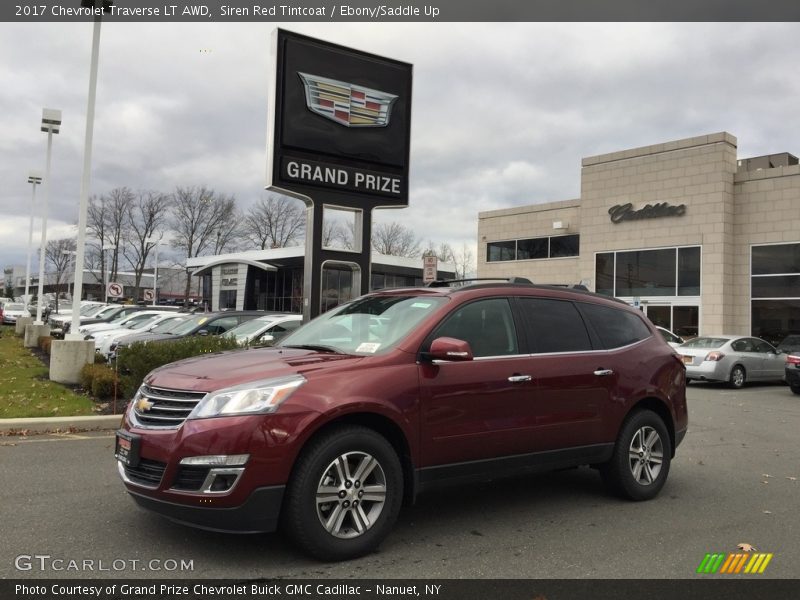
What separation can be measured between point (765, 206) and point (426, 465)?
26.8 m

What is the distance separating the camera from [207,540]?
424 centimetres

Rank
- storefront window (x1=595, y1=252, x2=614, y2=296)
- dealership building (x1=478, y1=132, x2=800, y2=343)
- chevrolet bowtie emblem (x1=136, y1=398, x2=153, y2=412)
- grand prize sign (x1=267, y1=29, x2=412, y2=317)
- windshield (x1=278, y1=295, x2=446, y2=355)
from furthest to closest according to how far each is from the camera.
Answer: storefront window (x1=595, y1=252, x2=614, y2=296) < dealership building (x1=478, y1=132, x2=800, y2=343) < grand prize sign (x1=267, y1=29, x2=412, y2=317) < windshield (x1=278, y1=295, x2=446, y2=355) < chevrolet bowtie emblem (x1=136, y1=398, x2=153, y2=412)

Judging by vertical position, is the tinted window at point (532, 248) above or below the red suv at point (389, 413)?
above

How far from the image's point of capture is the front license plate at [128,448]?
13.0ft

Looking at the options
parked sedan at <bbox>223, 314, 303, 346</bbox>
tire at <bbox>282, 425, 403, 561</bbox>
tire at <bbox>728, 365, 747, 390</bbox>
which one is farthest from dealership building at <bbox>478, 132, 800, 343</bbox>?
tire at <bbox>282, 425, 403, 561</bbox>

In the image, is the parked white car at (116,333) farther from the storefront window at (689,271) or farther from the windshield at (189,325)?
the storefront window at (689,271)

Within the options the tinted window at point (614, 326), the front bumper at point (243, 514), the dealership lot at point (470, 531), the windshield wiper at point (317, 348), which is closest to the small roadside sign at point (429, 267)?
the dealership lot at point (470, 531)

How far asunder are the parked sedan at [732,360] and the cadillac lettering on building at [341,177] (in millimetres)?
9155

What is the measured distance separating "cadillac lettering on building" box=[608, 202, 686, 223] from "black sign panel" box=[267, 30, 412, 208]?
61.0 ft

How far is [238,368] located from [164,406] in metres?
0.50

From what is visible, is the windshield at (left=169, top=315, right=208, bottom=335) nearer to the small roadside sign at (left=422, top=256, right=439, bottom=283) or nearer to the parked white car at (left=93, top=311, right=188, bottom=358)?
the parked white car at (left=93, top=311, right=188, bottom=358)

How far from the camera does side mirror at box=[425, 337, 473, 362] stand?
4.22 metres
